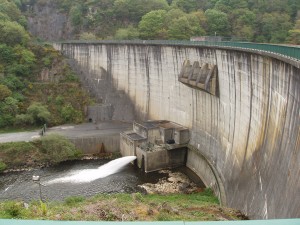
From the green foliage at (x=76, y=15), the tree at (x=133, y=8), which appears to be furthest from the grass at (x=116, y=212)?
the green foliage at (x=76, y=15)

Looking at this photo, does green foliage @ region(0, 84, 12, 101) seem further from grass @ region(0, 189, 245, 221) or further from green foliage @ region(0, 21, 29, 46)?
grass @ region(0, 189, 245, 221)

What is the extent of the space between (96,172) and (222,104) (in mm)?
13625

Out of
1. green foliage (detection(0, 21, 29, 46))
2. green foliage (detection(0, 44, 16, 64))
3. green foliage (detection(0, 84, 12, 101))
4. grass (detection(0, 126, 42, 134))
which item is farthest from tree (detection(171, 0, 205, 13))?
grass (detection(0, 126, 42, 134))

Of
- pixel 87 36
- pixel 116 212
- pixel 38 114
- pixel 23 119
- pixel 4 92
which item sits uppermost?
pixel 87 36

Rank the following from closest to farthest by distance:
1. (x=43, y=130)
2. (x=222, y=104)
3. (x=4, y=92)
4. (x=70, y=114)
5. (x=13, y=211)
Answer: (x=13, y=211), (x=222, y=104), (x=43, y=130), (x=4, y=92), (x=70, y=114)

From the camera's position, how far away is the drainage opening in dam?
29391 mm

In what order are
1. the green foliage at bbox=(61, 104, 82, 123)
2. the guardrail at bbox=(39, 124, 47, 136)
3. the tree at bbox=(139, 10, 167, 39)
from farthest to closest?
the tree at bbox=(139, 10, 167, 39) → the green foliage at bbox=(61, 104, 82, 123) → the guardrail at bbox=(39, 124, 47, 136)

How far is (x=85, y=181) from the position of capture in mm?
31719

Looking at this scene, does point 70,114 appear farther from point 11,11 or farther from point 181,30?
point 11,11

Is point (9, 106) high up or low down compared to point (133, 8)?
down

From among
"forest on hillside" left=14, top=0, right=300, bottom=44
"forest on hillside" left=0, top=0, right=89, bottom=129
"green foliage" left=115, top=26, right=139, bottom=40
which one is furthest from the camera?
"green foliage" left=115, top=26, right=139, bottom=40

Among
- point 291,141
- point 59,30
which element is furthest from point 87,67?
point 291,141

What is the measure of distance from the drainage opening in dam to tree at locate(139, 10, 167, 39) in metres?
31.9

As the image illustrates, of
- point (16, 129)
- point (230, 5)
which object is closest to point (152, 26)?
point (230, 5)
